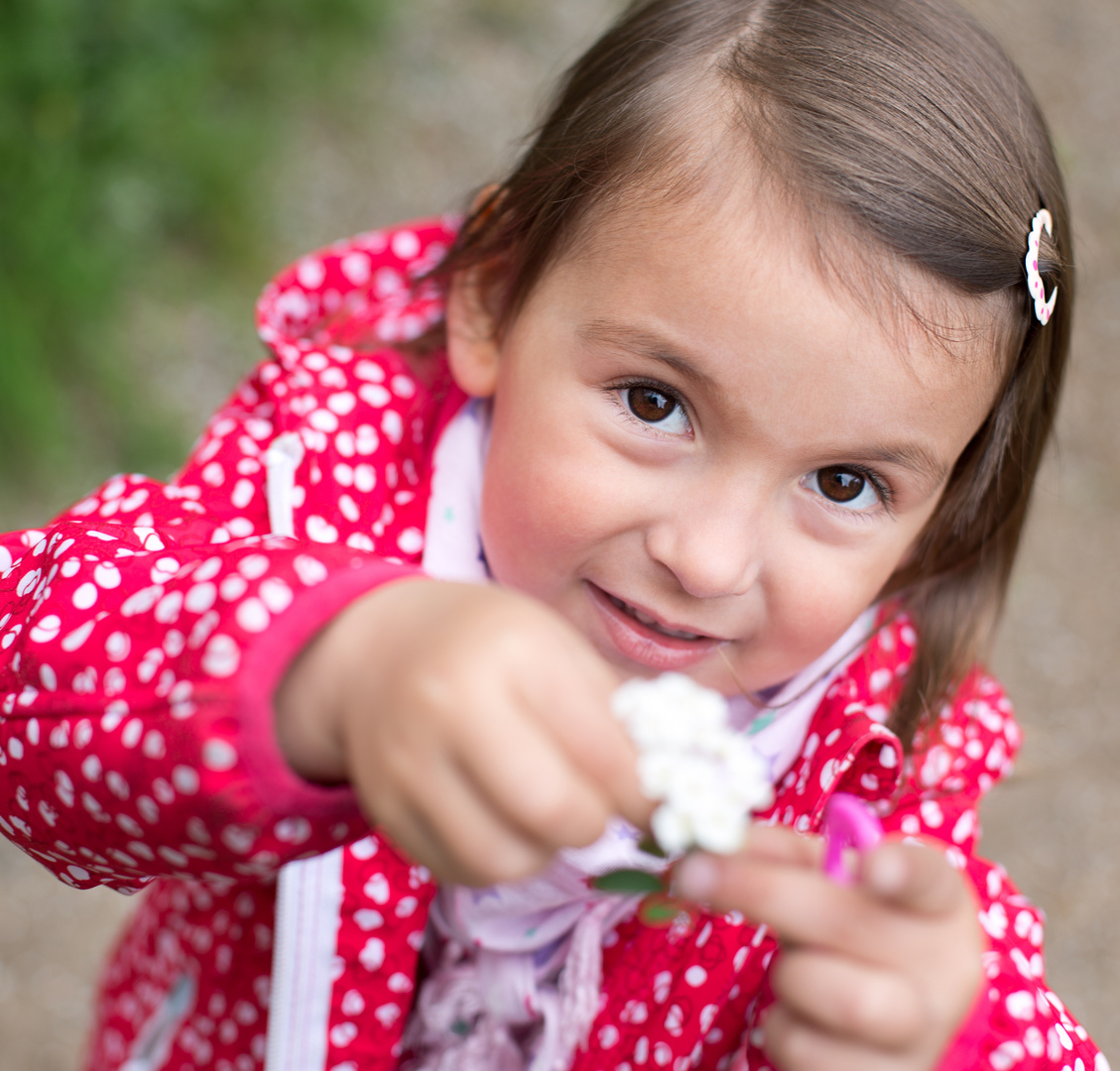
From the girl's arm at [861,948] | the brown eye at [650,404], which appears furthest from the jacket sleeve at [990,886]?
the brown eye at [650,404]

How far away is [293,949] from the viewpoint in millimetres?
845

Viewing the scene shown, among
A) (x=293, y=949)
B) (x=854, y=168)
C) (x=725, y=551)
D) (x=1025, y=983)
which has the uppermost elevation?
(x=854, y=168)

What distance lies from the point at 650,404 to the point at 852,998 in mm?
415

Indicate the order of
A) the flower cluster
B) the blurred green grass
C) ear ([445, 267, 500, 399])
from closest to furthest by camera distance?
the flower cluster < ear ([445, 267, 500, 399]) < the blurred green grass

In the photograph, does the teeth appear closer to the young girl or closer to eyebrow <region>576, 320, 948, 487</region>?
the young girl

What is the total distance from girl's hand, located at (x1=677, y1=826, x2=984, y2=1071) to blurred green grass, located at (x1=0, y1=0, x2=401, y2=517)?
1.52 metres

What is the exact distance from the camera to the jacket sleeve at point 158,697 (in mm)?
529

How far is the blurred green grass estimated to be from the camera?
1706 mm

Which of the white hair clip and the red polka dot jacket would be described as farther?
the white hair clip

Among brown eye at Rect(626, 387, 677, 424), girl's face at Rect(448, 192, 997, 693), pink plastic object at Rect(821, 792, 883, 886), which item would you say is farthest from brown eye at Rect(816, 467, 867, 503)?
pink plastic object at Rect(821, 792, 883, 886)

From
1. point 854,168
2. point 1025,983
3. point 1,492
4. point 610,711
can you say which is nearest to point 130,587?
point 610,711

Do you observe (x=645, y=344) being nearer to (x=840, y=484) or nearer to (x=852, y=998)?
(x=840, y=484)

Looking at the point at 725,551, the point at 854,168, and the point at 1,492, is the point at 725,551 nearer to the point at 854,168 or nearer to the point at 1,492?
the point at 854,168

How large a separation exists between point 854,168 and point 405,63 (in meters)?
1.77
